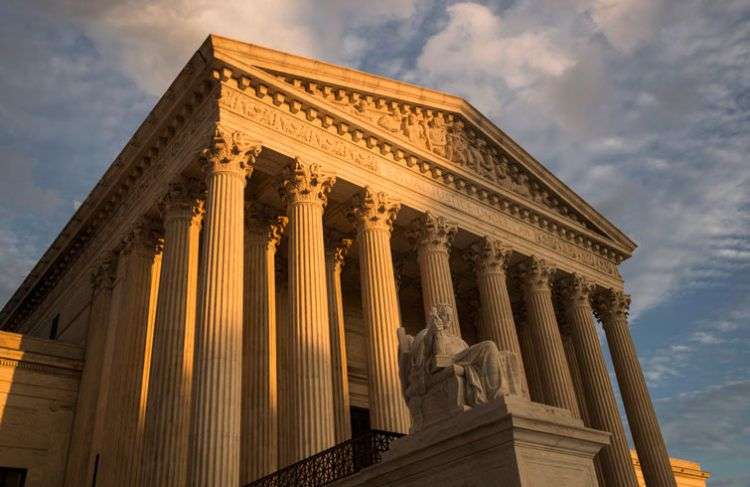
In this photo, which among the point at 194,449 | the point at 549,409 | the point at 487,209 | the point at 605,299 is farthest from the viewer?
the point at 605,299

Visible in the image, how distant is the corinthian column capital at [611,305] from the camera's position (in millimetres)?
30500

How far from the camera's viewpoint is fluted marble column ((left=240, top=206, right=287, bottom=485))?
1845 centimetres

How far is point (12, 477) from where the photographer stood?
1992 cm

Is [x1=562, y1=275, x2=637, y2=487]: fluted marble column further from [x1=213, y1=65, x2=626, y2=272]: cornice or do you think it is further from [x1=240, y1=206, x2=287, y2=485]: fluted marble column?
[x1=240, y1=206, x2=287, y2=485]: fluted marble column

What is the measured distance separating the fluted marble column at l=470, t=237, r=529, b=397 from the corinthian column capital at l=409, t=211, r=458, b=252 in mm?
2228

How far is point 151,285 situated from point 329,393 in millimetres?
7828

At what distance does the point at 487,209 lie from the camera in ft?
84.5

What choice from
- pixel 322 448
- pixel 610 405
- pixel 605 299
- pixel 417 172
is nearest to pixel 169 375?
pixel 322 448

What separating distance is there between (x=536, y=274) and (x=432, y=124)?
7.29 meters

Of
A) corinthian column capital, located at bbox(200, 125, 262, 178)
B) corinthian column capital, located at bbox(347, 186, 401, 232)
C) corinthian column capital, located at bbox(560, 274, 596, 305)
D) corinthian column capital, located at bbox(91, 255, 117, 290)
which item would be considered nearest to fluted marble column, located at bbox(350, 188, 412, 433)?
corinthian column capital, located at bbox(347, 186, 401, 232)

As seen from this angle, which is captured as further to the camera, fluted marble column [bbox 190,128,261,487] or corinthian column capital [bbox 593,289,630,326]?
corinthian column capital [bbox 593,289,630,326]

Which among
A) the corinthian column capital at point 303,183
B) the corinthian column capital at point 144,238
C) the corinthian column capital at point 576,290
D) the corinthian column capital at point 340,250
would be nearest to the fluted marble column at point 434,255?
the corinthian column capital at point 340,250

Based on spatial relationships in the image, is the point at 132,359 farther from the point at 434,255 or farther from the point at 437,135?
the point at 437,135

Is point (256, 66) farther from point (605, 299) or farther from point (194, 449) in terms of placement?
point (605, 299)
